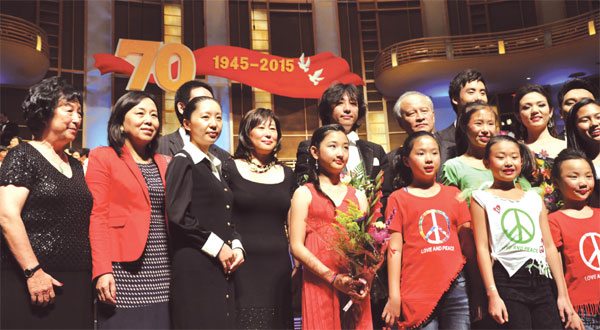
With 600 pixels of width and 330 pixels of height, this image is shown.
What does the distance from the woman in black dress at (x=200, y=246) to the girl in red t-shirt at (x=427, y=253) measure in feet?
2.31

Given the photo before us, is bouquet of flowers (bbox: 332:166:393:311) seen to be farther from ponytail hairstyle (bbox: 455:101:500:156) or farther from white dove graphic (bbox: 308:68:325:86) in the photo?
white dove graphic (bbox: 308:68:325:86)

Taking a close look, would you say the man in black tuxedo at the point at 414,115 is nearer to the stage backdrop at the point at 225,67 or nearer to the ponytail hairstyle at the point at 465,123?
the ponytail hairstyle at the point at 465,123

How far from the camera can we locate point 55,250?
1.90 meters

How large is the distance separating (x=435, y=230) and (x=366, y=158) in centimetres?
66

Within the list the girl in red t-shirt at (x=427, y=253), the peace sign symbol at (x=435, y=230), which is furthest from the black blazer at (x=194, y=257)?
the peace sign symbol at (x=435, y=230)

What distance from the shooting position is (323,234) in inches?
84.2

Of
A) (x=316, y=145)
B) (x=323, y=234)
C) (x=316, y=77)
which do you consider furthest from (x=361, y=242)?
(x=316, y=77)

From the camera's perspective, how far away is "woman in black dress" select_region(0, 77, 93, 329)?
1.80 m

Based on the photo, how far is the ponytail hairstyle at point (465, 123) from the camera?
2646mm

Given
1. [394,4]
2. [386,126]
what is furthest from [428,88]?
[394,4]

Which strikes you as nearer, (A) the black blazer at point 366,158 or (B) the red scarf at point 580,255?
(B) the red scarf at point 580,255

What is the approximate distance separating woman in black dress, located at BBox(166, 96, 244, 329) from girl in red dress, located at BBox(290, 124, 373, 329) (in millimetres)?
293

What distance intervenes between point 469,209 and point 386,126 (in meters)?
8.83

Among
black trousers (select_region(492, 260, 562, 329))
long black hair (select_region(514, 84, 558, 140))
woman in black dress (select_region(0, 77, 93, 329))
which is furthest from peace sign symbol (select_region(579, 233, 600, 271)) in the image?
woman in black dress (select_region(0, 77, 93, 329))
